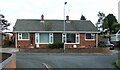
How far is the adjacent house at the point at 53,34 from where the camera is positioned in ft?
174

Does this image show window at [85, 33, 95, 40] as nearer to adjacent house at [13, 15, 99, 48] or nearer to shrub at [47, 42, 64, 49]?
adjacent house at [13, 15, 99, 48]

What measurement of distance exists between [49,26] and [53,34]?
5.79ft

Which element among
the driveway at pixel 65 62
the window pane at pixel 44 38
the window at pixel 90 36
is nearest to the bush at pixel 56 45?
the window pane at pixel 44 38

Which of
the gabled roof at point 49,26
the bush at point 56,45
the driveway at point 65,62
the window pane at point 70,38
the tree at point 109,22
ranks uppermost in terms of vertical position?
the tree at point 109,22

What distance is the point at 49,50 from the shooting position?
1746 inches

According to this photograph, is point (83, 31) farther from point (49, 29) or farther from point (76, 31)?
point (49, 29)

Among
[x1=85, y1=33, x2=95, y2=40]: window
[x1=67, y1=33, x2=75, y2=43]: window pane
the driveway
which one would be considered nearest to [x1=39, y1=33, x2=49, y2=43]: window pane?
[x1=67, y1=33, x2=75, y2=43]: window pane

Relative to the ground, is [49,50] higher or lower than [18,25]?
lower

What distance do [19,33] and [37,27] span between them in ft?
11.0

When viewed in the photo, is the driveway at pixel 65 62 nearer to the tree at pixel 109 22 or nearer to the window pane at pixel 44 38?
the window pane at pixel 44 38

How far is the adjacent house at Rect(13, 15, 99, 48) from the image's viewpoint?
174 feet

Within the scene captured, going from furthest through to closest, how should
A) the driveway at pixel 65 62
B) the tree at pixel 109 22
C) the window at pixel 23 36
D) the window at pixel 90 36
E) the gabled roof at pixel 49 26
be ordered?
the tree at pixel 109 22 → the window at pixel 90 36 → the gabled roof at pixel 49 26 → the window at pixel 23 36 → the driveway at pixel 65 62

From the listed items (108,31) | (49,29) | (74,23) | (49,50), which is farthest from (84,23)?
(108,31)

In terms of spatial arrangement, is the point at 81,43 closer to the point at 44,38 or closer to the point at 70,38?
the point at 70,38
